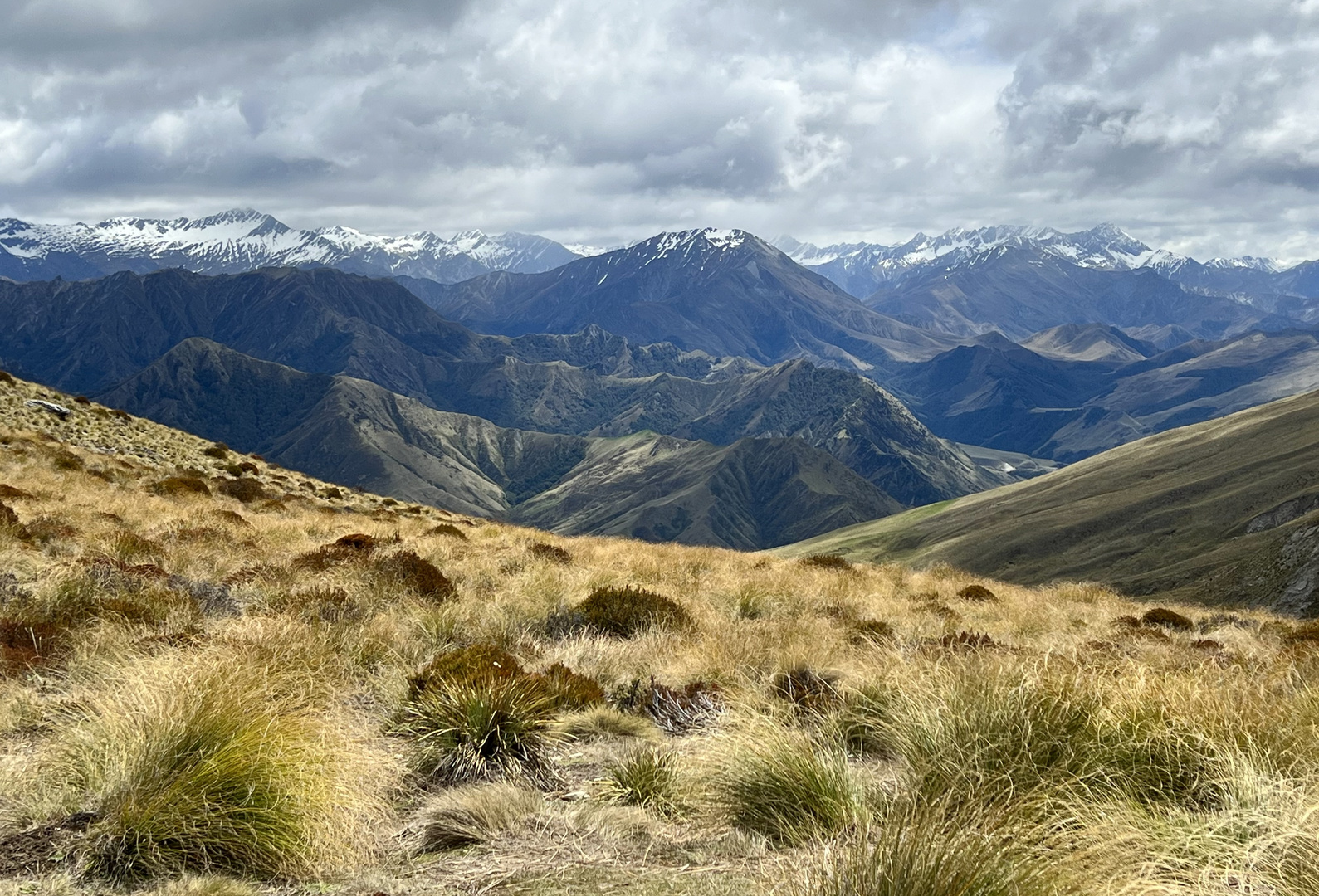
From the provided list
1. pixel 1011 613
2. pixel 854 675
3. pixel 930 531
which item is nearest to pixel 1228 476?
pixel 930 531

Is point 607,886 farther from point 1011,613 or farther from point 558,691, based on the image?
point 1011,613

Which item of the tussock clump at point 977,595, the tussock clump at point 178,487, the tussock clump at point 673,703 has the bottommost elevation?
the tussock clump at point 977,595

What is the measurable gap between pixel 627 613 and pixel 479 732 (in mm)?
5295

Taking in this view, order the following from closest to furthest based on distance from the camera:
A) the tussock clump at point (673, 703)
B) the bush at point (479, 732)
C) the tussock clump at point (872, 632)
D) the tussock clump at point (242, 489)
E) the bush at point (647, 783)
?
1. the bush at point (647, 783)
2. the bush at point (479, 732)
3. the tussock clump at point (673, 703)
4. the tussock clump at point (872, 632)
5. the tussock clump at point (242, 489)

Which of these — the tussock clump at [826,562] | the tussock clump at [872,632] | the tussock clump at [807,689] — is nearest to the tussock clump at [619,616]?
the tussock clump at [872,632]

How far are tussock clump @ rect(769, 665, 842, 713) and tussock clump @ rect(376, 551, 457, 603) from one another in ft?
17.7

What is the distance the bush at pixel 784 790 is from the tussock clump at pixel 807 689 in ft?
5.99

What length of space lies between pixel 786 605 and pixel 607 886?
34.5 feet

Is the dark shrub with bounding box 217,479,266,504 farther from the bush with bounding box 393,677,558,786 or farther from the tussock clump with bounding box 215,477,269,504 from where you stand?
the bush with bounding box 393,677,558,786

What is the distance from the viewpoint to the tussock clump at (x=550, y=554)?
1661cm

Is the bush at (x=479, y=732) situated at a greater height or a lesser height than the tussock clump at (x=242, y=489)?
lesser

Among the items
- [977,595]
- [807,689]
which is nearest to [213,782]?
[807,689]

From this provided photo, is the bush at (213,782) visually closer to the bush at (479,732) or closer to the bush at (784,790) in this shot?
the bush at (479,732)

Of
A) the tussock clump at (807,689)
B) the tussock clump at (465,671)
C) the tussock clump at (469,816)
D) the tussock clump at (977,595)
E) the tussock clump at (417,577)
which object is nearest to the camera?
the tussock clump at (469,816)
